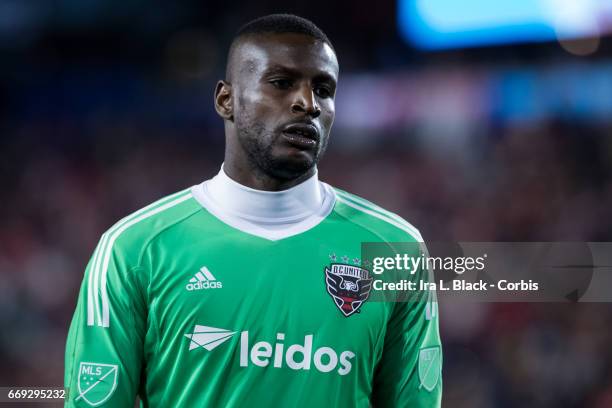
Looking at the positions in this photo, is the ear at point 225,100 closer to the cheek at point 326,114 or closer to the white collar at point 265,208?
the white collar at point 265,208

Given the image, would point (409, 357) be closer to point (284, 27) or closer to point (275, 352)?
point (275, 352)

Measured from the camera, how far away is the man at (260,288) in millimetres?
2371

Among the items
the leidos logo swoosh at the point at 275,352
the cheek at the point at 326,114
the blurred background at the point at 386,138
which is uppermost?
the blurred background at the point at 386,138

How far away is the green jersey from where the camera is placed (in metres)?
2.37

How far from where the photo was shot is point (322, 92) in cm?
254

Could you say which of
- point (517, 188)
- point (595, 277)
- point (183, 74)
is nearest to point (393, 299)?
point (595, 277)

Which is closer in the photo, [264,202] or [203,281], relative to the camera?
[203,281]

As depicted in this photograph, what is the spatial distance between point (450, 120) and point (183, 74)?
3301mm

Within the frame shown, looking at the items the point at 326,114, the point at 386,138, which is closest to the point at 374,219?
the point at 326,114

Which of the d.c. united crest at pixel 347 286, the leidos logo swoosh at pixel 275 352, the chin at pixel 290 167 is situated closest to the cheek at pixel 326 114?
the chin at pixel 290 167

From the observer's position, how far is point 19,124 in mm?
10227

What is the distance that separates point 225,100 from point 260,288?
0.62 metres

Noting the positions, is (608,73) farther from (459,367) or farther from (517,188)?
(459,367)

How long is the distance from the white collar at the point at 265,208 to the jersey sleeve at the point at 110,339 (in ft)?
1.06
